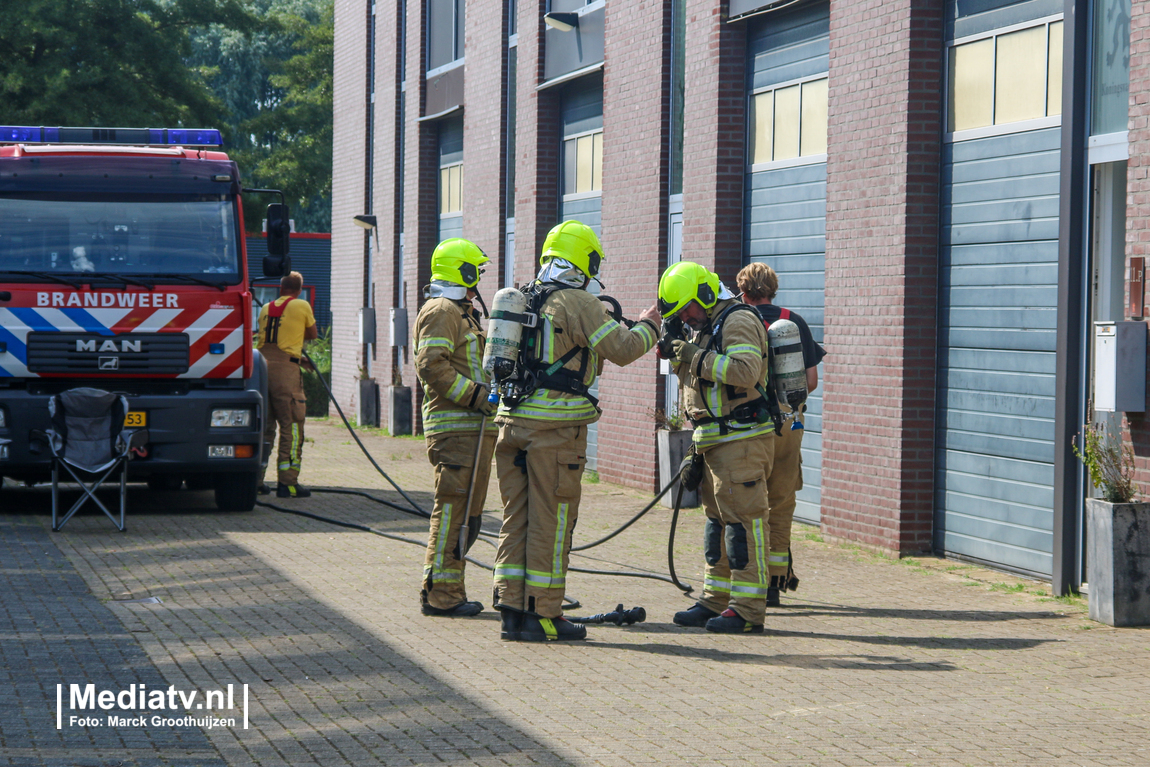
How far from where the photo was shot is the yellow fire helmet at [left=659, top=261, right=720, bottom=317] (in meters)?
7.25

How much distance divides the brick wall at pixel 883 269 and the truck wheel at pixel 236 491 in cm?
489

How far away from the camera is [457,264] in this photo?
7738 millimetres

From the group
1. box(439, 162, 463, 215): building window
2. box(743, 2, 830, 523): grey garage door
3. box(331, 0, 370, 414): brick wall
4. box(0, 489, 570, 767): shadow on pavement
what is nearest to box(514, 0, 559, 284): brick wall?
box(439, 162, 463, 215): building window

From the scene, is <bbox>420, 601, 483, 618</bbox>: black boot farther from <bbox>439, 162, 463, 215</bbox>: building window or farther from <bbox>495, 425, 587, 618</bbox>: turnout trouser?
<bbox>439, 162, 463, 215</bbox>: building window

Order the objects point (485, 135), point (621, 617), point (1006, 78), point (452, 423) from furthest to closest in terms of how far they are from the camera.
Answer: point (485, 135), point (1006, 78), point (452, 423), point (621, 617)

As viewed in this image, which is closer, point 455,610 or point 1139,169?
point 455,610

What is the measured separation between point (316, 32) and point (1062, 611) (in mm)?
50071

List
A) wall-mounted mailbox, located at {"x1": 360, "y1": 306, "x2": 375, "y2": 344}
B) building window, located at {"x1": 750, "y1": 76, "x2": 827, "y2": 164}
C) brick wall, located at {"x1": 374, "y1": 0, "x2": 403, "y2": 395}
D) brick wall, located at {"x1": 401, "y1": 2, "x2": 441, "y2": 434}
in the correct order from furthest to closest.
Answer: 1. wall-mounted mailbox, located at {"x1": 360, "y1": 306, "x2": 375, "y2": 344}
2. brick wall, located at {"x1": 374, "y1": 0, "x2": 403, "y2": 395}
3. brick wall, located at {"x1": 401, "y1": 2, "x2": 441, "y2": 434}
4. building window, located at {"x1": 750, "y1": 76, "x2": 827, "y2": 164}

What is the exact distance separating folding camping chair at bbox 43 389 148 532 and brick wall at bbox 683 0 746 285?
5441mm

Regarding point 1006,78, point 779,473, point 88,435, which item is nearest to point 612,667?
point 779,473

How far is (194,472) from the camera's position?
1132 cm

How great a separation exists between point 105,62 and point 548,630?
1052 inches

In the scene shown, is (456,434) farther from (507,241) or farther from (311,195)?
(311,195)

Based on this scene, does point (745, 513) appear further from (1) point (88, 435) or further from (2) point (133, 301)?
(2) point (133, 301)
